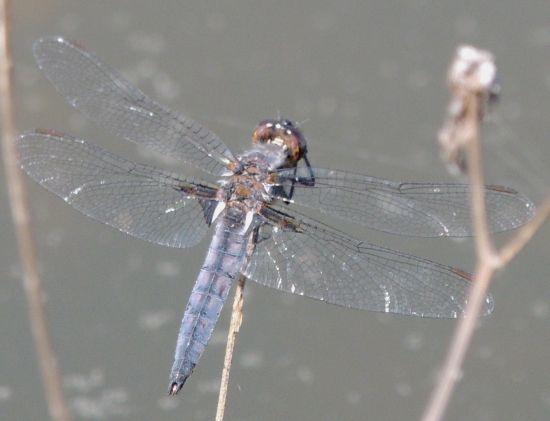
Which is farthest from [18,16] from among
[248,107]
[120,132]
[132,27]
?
[120,132]

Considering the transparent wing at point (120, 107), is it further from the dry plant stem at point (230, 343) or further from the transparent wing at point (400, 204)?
the dry plant stem at point (230, 343)

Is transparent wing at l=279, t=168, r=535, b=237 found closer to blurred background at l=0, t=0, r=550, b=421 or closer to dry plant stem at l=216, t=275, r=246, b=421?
dry plant stem at l=216, t=275, r=246, b=421

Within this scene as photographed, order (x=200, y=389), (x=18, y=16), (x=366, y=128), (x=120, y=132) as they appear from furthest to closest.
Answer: (x=18, y=16), (x=366, y=128), (x=200, y=389), (x=120, y=132)

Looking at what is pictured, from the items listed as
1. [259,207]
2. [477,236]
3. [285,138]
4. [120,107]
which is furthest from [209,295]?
[477,236]

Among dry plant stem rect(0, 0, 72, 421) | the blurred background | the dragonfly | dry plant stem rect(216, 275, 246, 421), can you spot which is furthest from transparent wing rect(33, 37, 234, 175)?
dry plant stem rect(0, 0, 72, 421)

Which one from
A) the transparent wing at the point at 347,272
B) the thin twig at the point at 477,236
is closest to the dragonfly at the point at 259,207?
the transparent wing at the point at 347,272

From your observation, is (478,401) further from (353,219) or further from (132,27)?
Result: (132,27)
